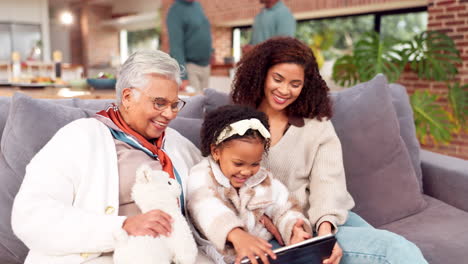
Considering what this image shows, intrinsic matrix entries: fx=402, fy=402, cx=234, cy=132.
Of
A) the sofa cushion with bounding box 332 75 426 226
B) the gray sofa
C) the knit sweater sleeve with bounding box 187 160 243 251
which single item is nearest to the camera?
the knit sweater sleeve with bounding box 187 160 243 251

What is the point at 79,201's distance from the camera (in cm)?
114

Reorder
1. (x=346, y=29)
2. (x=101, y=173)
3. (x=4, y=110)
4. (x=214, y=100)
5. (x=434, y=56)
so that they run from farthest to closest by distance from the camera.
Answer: (x=346, y=29) → (x=434, y=56) → (x=214, y=100) → (x=4, y=110) → (x=101, y=173)

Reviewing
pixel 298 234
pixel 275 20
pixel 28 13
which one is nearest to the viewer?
pixel 298 234

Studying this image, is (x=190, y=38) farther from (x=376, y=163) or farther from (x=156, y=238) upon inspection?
(x=156, y=238)

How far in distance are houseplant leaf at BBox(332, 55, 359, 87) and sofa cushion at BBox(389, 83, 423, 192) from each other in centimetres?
225

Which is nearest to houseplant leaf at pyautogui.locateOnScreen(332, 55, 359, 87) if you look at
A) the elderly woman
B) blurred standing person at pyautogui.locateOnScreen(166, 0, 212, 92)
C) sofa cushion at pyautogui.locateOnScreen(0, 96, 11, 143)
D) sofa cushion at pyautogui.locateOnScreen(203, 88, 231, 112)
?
blurred standing person at pyautogui.locateOnScreen(166, 0, 212, 92)

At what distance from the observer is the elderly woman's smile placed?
47.4 inches

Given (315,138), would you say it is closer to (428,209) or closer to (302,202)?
(302,202)

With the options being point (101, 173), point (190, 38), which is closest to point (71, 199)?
point (101, 173)

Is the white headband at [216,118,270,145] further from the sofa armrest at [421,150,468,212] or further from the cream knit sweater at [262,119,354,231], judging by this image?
the sofa armrest at [421,150,468,212]

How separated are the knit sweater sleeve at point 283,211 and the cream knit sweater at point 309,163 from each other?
143 mm

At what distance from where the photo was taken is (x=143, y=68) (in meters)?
1.21

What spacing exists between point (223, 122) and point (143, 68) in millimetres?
315

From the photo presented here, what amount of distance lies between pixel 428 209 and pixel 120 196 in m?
1.41
